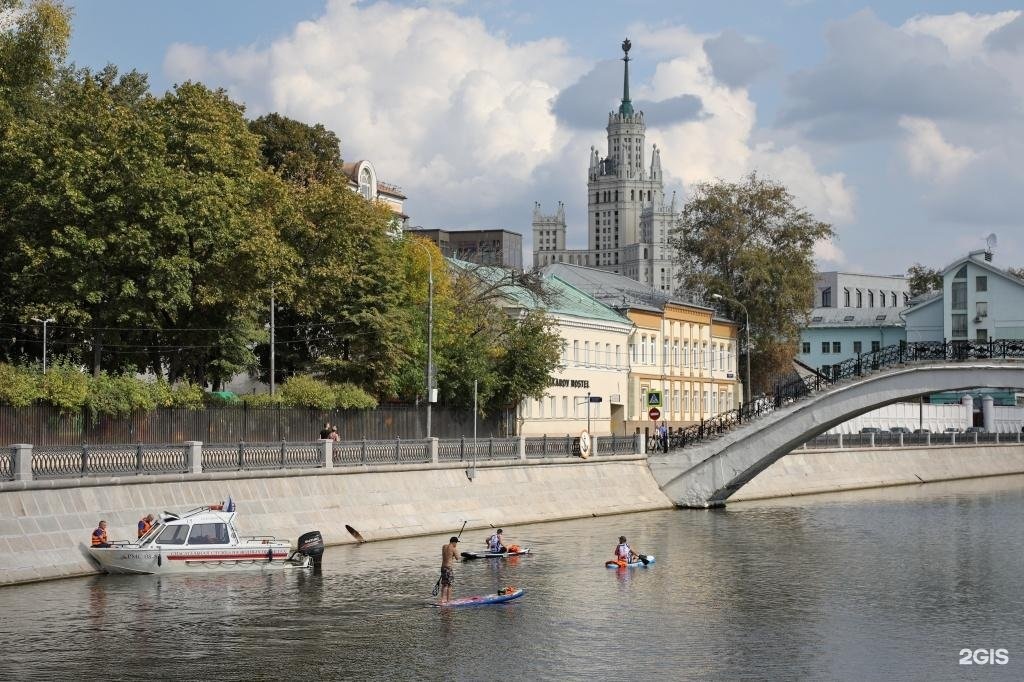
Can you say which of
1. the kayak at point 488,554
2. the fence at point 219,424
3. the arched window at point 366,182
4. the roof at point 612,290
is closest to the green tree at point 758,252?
the roof at point 612,290

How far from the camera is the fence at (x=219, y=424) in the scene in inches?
1683

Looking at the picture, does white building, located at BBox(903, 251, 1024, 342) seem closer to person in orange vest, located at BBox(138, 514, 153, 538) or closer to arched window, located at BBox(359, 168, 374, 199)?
arched window, located at BBox(359, 168, 374, 199)

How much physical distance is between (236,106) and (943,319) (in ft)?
274

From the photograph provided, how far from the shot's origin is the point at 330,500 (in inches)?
1848

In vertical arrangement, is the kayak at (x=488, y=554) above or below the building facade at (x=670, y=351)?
below

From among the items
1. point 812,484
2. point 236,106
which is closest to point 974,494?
point 812,484

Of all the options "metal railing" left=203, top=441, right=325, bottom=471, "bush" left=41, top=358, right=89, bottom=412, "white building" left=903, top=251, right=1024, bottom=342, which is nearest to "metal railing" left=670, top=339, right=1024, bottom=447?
"metal railing" left=203, top=441, right=325, bottom=471

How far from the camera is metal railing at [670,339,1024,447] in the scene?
6359 centimetres

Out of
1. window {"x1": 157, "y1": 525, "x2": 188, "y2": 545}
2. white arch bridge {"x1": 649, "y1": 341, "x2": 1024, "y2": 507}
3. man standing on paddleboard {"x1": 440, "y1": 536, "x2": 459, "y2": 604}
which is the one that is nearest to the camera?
man standing on paddleboard {"x1": 440, "y1": 536, "x2": 459, "y2": 604}

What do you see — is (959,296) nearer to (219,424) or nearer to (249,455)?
(219,424)

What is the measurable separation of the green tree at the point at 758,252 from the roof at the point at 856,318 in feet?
148

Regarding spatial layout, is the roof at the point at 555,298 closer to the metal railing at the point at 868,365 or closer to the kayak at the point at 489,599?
the metal railing at the point at 868,365

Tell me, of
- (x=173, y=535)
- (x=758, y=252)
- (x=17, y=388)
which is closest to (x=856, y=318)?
(x=758, y=252)

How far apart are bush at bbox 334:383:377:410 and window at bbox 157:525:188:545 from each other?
1754 centimetres
